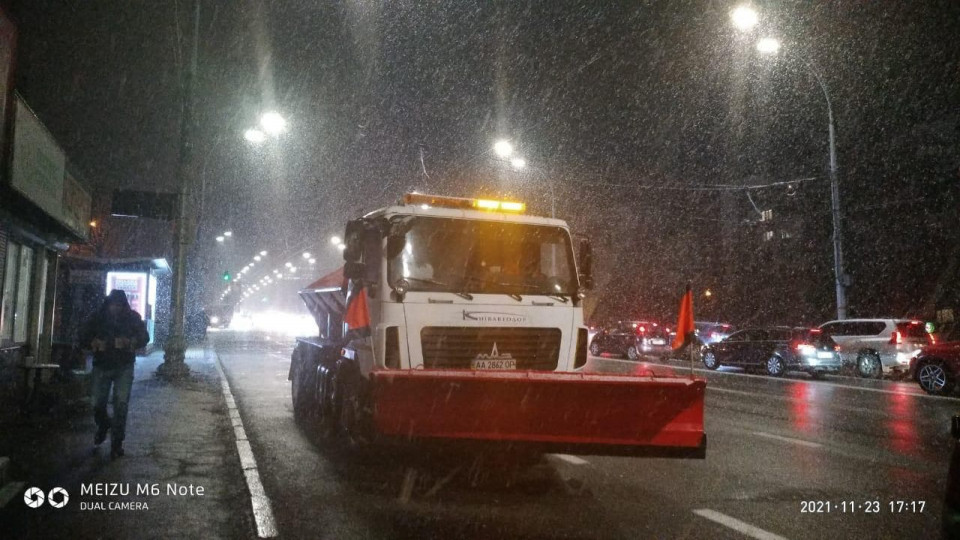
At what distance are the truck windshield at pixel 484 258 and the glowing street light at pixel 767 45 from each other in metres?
13.1

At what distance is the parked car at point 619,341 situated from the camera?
31250mm

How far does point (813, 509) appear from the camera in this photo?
6445 mm

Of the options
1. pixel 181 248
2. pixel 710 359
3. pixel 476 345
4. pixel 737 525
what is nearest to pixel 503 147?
pixel 181 248

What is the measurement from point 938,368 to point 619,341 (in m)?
15.6

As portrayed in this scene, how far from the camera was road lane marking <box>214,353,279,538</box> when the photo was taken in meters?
5.78

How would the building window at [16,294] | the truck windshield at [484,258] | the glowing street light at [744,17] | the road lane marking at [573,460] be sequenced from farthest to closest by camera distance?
the glowing street light at [744,17] < the building window at [16,294] < the road lane marking at [573,460] < the truck windshield at [484,258]

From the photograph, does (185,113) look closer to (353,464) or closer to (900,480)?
(353,464)

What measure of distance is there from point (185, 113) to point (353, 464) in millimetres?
12677

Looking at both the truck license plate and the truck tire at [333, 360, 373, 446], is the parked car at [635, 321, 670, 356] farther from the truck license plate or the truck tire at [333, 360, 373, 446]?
the truck license plate

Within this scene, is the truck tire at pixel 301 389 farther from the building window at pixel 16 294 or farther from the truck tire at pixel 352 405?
the building window at pixel 16 294

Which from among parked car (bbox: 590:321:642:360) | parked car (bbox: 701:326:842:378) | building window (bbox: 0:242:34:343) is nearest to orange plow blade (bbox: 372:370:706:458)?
building window (bbox: 0:242:34:343)

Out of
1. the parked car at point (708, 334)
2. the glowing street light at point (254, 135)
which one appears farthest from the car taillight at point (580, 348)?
the parked car at point (708, 334)

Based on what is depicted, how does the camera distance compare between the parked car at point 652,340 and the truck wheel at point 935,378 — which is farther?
the parked car at point 652,340

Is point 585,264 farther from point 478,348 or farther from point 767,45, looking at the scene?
point 767,45
